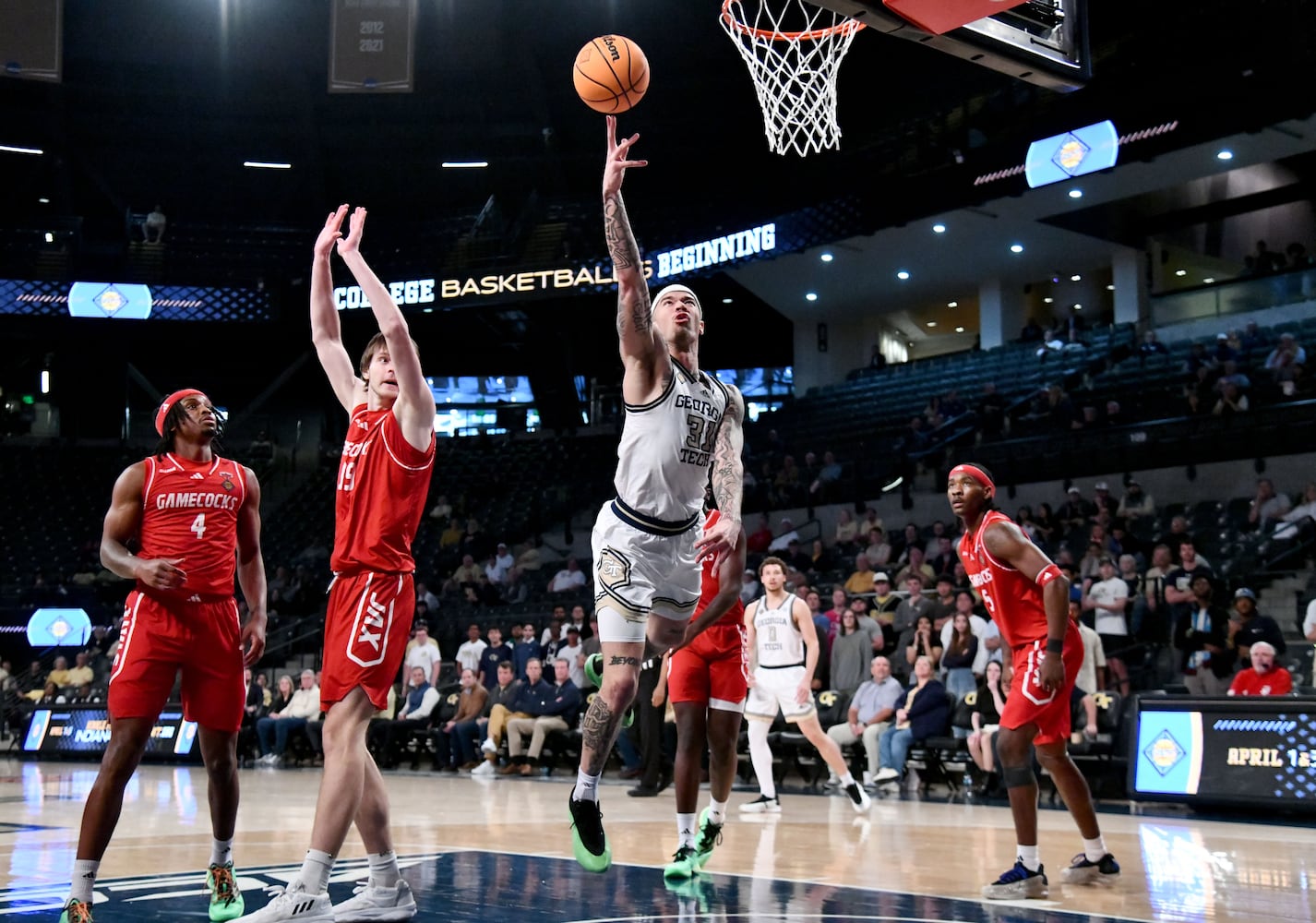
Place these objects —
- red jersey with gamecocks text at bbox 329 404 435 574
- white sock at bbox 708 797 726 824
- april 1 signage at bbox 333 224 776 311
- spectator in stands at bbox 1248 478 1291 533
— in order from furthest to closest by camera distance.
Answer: april 1 signage at bbox 333 224 776 311
spectator in stands at bbox 1248 478 1291 533
white sock at bbox 708 797 726 824
red jersey with gamecocks text at bbox 329 404 435 574

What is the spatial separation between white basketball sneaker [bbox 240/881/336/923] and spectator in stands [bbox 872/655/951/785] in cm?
856

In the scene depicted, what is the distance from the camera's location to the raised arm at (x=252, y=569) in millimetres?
5691

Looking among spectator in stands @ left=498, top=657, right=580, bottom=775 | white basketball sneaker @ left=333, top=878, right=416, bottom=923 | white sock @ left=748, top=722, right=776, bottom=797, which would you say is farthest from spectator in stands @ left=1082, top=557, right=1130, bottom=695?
white basketball sneaker @ left=333, top=878, right=416, bottom=923

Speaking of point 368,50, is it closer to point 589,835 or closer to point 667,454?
point 667,454

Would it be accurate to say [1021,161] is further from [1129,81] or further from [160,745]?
[160,745]

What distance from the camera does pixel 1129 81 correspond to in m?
19.4

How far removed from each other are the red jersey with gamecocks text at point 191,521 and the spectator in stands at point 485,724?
1004 cm

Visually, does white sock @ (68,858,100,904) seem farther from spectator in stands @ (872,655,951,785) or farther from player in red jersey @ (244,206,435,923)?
spectator in stands @ (872,655,951,785)

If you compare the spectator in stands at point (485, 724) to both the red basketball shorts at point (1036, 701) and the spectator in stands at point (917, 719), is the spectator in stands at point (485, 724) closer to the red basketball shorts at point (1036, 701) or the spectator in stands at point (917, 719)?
the spectator in stands at point (917, 719)

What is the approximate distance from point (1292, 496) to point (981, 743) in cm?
767

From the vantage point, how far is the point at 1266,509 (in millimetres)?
15422

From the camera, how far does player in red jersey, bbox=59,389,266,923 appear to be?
5.06 meters

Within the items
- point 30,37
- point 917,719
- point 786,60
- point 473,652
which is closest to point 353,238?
point 786,60

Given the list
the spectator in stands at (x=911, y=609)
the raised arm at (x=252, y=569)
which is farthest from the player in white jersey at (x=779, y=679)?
the raised arm at (x=252, y=569)
